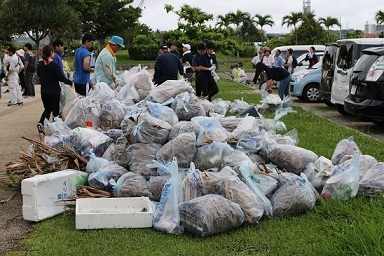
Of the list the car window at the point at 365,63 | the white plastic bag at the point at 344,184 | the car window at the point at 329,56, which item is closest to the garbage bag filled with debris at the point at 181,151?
the white plastic bag at the point at 344,184

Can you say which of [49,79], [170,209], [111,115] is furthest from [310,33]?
[170,209]

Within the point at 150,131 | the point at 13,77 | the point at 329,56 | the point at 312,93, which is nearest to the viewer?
the point at 150,131

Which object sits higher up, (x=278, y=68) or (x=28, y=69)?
(x=278, y=68)

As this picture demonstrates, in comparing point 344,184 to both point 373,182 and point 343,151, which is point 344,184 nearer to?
point 373,182

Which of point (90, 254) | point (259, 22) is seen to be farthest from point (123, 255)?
point (259, 22)

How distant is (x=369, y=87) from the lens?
10.3 metres

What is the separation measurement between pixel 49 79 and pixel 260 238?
5.86 metres

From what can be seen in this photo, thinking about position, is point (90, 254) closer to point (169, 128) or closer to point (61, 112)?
point (169, 128)

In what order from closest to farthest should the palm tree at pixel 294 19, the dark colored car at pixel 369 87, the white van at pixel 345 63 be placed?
1. the dark colored car at pixel 369 87
2. the white van at pixel 345 63
3. the palm tree at pixel 294 19

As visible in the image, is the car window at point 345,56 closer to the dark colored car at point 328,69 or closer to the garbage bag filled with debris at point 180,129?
the dark colored car at point 328,69

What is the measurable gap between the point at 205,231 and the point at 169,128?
5.96ft

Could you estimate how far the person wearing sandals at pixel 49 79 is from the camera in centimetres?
916

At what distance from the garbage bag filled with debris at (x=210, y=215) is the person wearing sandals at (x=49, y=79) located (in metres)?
4.94

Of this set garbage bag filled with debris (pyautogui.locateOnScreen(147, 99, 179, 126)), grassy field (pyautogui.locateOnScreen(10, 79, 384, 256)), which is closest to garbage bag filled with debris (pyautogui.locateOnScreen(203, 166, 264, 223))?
grassy field (pyautogui.locateOnScreen(10, 79, 384, 256))
